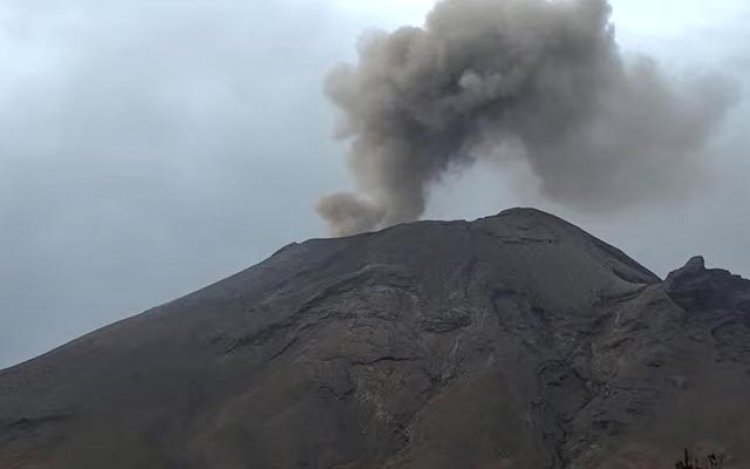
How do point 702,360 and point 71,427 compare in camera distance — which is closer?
point 71,427

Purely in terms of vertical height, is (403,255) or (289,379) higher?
(403,255)

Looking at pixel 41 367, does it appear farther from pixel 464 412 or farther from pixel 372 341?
pixel 464 412

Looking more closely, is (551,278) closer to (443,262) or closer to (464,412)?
(443,262)

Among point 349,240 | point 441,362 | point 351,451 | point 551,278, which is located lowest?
point 351,451

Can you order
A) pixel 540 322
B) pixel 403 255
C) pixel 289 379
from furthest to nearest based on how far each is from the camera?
pixel 403 255 → pixel 540 322 → pixel 289 379

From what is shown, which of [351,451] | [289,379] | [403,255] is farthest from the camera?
[403,255]

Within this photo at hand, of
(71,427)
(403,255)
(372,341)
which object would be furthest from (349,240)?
(71,427)
